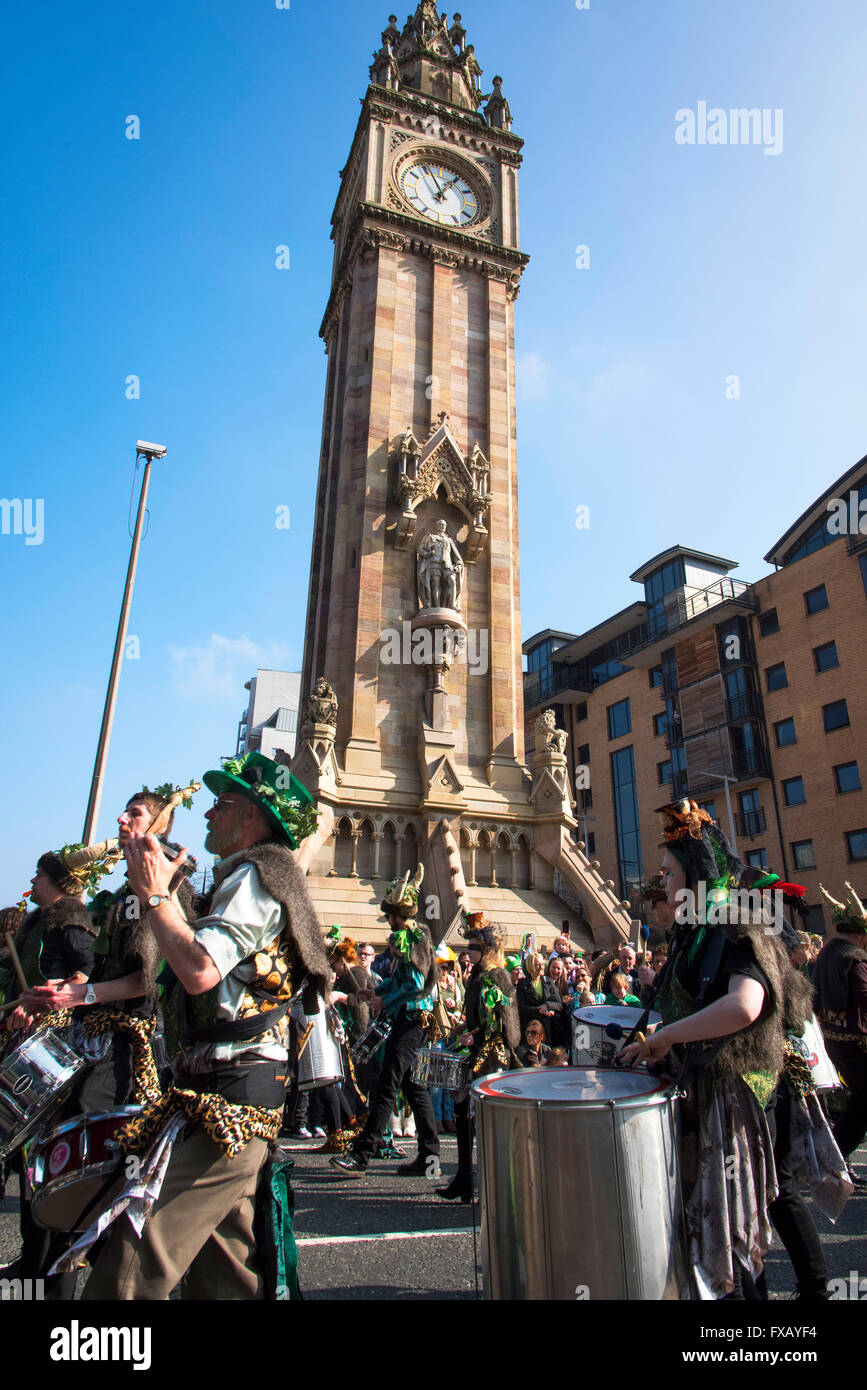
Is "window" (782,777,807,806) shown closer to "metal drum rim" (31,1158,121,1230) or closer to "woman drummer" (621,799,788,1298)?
"woman drummer" (621,799,788,1298)

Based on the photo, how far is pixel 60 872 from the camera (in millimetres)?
5133

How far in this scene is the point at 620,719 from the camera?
43.8 meters

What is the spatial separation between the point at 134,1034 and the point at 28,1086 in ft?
1.79

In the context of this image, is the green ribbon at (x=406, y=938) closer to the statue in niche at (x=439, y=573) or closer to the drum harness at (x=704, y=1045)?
the drum harness at (x=704, y=1045)

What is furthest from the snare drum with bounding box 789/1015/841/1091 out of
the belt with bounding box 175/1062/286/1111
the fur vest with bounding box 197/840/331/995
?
the belt with bounding box 175/1062/286/1111

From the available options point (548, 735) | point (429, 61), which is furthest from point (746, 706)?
point (429, 61)

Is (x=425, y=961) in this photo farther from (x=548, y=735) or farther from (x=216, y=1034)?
(x=548, y=735)

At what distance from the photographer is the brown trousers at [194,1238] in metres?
2.50

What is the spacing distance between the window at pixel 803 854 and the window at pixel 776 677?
6782 millimetres

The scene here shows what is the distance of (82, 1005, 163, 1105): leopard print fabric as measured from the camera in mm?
4137

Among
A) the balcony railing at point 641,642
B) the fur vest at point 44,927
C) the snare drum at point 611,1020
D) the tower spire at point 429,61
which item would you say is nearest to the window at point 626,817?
the balcony railing at point 641,642

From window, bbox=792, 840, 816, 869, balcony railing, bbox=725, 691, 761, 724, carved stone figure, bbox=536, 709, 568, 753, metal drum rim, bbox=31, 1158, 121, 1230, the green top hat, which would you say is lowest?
metal drum rim, bbox=31, 1158, 121, 1230

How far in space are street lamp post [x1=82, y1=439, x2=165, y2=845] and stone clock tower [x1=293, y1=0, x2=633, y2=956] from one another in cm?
452
